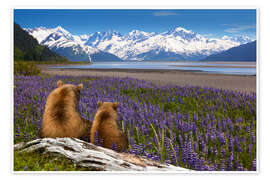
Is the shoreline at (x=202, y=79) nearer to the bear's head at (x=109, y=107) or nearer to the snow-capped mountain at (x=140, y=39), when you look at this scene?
the snow-capped mountain at (x=140, y=39)

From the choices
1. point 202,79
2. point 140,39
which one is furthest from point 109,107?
point 202,79

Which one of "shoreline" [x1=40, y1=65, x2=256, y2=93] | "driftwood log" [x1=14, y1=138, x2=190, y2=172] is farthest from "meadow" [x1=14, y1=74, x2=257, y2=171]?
"shoreline" [x1=40, y1=65, x2=256, y2=93]

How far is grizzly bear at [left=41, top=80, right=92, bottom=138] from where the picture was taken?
11.6 feet

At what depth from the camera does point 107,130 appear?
359 cm

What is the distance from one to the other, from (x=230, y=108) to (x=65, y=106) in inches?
229

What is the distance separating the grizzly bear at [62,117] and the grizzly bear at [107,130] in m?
0.27

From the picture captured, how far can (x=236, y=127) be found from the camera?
19.0ft

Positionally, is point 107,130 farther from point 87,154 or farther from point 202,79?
point 202,79

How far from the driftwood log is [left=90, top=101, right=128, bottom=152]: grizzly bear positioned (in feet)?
0.55

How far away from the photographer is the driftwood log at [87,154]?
327 centimetres

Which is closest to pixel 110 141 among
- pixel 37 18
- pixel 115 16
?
pixel 115 16

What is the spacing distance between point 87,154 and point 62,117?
2.24 ft
